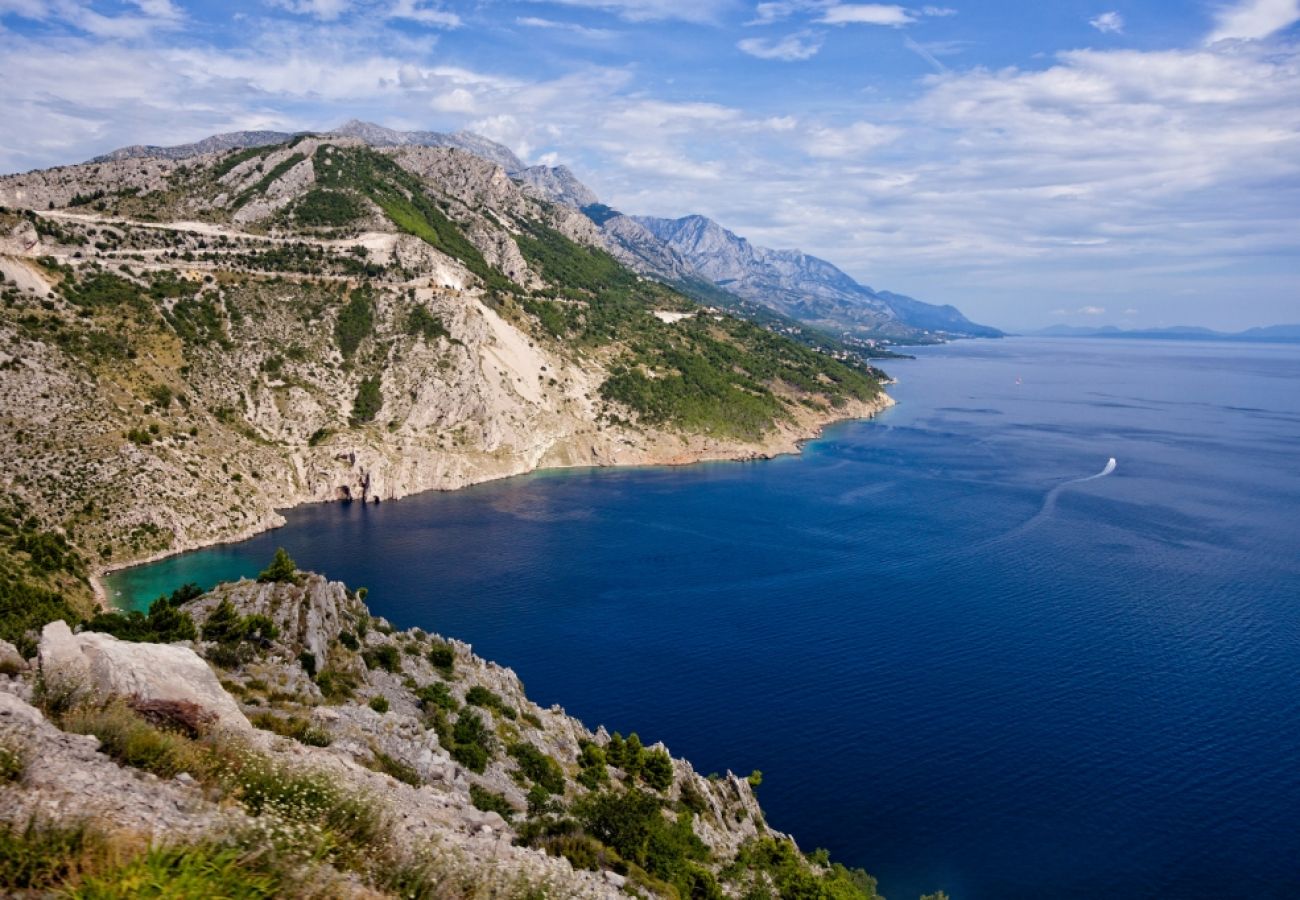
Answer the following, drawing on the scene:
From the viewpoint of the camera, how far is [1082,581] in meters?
75.4

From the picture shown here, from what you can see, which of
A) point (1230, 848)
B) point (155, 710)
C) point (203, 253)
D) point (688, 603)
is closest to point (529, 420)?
point (203, 253)

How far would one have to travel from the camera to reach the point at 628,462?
13025cm

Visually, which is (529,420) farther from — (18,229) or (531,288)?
(18,229)

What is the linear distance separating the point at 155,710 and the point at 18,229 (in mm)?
107074

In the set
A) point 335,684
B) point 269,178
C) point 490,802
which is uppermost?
point 269,178

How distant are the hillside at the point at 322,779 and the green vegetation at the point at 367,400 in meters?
71.7

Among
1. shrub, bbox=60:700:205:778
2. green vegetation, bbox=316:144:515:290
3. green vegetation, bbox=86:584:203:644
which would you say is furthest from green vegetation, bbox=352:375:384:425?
shrub, bbox=60:700:205:778

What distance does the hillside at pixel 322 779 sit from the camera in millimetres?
9234

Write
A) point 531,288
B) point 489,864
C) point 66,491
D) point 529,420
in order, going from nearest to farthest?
point 489,864 < point 66,491 < point 529,420 < point 531,288

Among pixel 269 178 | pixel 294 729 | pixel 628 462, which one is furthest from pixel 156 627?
pixel 269 178

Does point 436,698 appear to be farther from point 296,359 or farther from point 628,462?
point 628,462

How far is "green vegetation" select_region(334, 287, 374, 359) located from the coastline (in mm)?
25253

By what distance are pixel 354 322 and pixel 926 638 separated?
90.7 m

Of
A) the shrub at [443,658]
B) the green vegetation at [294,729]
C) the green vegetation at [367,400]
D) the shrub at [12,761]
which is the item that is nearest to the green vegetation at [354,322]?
the green vegetation at [367,400]
